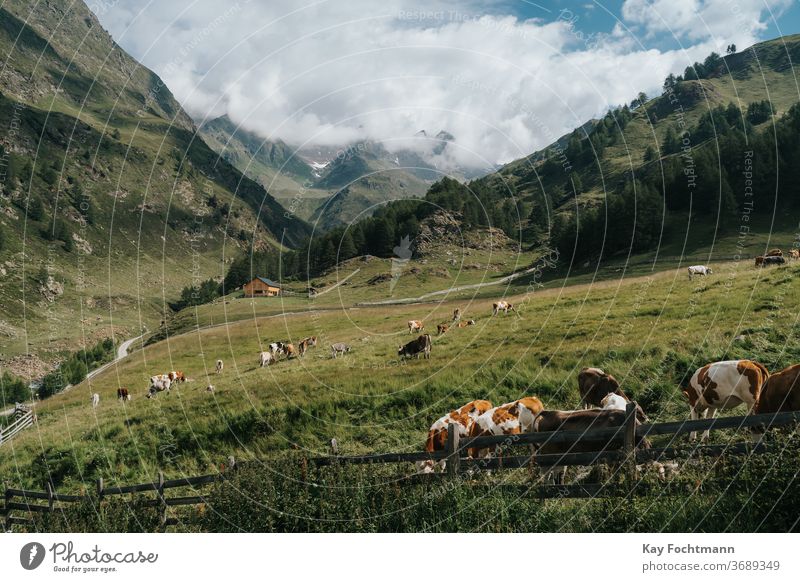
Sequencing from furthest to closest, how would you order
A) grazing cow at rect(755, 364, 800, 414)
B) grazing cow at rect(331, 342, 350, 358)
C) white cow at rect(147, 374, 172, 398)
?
white cow at rect(147, 374, 172, 398) → grazing cow at rect(331, 342, 350, 358) → grazing cow at rect(755, 364, 800, 414)

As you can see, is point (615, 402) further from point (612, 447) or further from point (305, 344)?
point (305, 344)

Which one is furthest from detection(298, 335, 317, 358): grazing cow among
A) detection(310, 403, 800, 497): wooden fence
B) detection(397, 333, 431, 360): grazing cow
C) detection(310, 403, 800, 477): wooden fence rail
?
detection(310, 403, 800, 497): wooden fence

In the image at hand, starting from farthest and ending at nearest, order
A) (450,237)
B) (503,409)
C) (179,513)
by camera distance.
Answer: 1. (450,237)
2. (179,513)
3. (503,409)

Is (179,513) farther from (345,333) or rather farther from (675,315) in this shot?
(345,333)

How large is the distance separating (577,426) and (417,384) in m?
12.3

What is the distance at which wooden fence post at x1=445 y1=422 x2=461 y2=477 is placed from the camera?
13.3 metres

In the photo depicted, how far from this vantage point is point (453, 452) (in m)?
13.4

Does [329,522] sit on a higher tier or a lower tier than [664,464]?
higher

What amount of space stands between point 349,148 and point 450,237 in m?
128

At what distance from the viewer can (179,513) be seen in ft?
60.4

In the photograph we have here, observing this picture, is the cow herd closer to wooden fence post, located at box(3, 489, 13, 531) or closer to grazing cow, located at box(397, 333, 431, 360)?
grazing cow, located at box(397, 333, 431, 360)

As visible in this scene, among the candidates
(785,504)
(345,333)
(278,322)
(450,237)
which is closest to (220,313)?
(278,322)

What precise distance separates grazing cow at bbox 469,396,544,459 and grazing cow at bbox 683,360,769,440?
4633 mm

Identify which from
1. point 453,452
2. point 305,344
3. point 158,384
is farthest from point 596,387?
point 158,384
